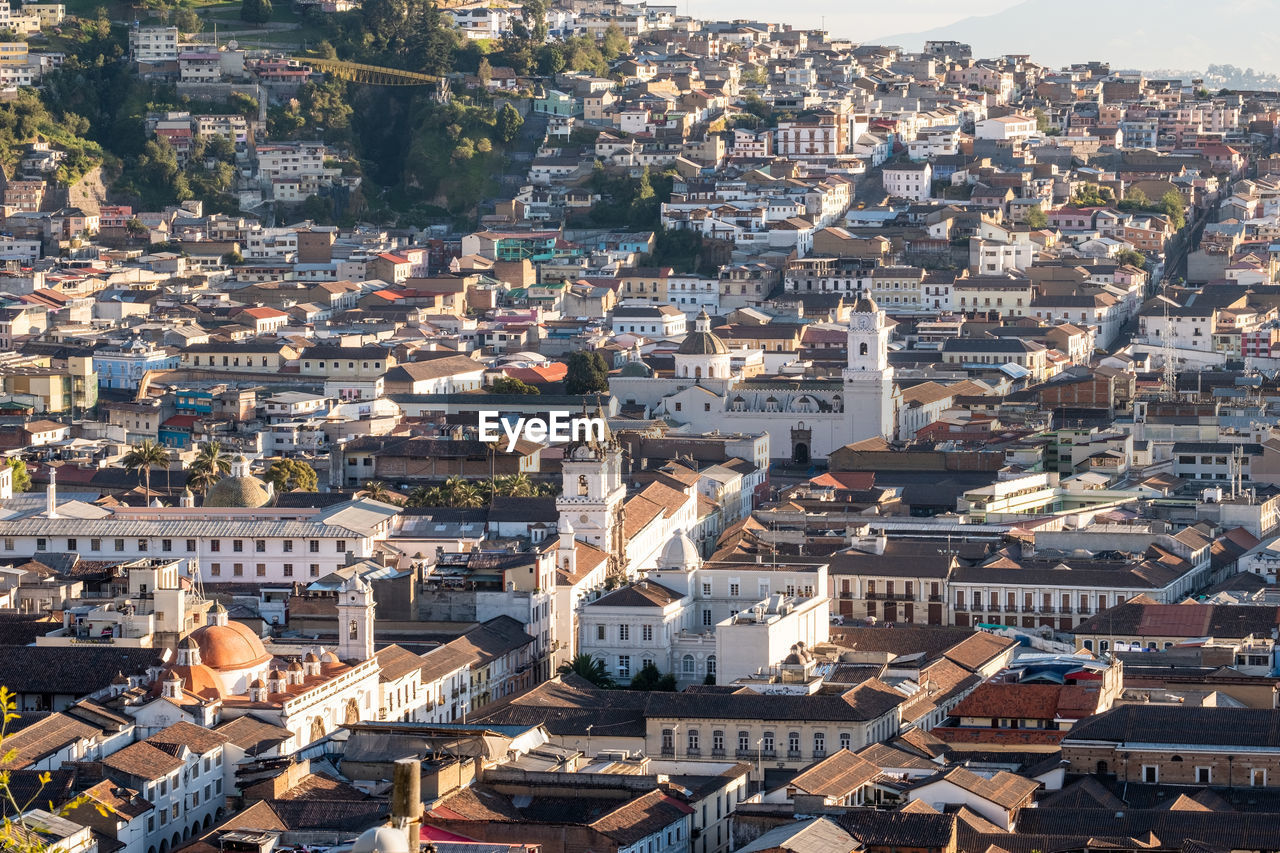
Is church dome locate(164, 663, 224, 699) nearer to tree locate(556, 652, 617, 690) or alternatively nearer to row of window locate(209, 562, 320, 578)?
tree locate(556, 652, 617, 690)

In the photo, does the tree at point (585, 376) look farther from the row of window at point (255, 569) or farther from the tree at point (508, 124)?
the tree at point (508, 124)

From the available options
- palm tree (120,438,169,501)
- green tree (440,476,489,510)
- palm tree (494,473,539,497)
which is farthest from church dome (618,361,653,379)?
palm tree (120,438,169,501)

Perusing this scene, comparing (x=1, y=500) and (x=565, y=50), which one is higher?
(x=565, y=50)

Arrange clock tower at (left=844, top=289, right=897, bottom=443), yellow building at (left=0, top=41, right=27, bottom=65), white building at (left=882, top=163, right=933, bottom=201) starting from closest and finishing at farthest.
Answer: clock tower at (left=844, top=289, right=897, bottom=443), white building at (left=882, top=163, right=933, bottom=201), yellow building at (left=0, top=41, right=27, bottom=65)

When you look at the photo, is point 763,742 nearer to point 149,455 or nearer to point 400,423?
point 149,455

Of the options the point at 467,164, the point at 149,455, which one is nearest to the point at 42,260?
the point at 467,164
